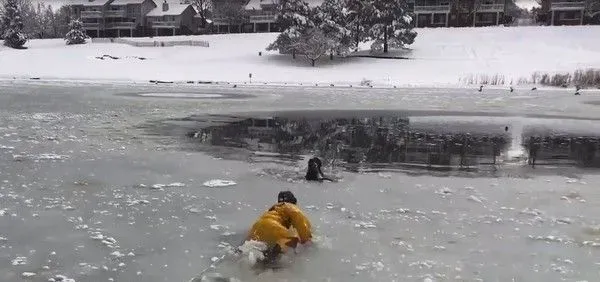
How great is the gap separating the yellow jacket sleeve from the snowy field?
0.22 metres

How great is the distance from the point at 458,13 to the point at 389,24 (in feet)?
77.1

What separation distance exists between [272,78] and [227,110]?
23699mm

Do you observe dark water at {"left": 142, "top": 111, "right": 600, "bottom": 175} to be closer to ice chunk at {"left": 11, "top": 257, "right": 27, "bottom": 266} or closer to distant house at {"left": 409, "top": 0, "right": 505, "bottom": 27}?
ice chunk at {"left": 11, "top": 257, "right": 27, "bottom": 266}

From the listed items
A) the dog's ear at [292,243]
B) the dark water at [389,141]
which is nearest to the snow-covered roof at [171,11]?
the dark water at [389,141]

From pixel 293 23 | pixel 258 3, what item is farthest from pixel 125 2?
pixel 293 23

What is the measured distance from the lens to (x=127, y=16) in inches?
3438

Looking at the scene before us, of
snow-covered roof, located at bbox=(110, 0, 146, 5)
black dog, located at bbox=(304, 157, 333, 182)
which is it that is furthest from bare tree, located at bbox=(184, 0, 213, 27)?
black dog, located at bbox=(304, 157, 333, 182)

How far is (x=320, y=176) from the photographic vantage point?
11031 mm

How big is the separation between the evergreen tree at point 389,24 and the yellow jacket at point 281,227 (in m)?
49.5

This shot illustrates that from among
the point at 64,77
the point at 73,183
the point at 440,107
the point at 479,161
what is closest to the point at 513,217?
the point at 479,161

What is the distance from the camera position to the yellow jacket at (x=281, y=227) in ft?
22.4

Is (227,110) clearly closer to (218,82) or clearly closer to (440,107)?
(440,107)

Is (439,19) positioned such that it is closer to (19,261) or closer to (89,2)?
(89,2)

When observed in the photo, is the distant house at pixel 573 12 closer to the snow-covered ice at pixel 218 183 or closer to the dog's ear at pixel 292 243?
the snow-covered ice at pixel 218 183
